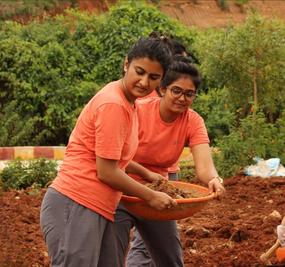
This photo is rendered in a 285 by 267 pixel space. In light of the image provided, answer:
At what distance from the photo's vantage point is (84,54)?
50.6 feet

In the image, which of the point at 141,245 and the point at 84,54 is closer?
the point at 141,245

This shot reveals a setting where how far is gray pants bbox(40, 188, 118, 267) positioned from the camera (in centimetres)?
359

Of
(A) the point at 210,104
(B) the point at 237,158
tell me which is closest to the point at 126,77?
(B) the point at 237,158

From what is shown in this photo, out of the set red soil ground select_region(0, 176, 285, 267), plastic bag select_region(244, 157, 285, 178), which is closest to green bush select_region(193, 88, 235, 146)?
plastic bag select_region(244, 157, 285, 178)

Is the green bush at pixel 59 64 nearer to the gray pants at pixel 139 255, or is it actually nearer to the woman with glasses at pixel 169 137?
the gray pants at pixel 139 255

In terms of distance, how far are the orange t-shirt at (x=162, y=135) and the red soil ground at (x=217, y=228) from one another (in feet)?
4.34

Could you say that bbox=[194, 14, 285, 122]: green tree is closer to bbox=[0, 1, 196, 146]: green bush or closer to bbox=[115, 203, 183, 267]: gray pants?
bbox=[0, 1, 196, 146]: green bush

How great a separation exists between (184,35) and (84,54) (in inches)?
86.5

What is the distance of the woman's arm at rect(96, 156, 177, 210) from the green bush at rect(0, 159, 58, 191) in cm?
589

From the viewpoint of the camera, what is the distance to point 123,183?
11.7 feet

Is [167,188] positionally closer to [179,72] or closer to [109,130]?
[179,72]

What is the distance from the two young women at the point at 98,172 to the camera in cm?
352

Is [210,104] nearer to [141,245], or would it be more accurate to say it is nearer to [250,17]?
[250,17]

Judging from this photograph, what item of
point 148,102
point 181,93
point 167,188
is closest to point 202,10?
point 148,102
